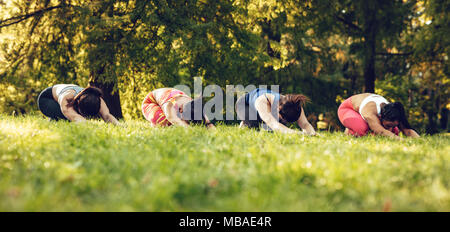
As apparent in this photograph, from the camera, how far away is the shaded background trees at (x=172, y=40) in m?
8.66

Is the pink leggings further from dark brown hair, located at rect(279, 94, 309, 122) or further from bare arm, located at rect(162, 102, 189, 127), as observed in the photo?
bare arm, located at rect(162, 102, 189, 127)

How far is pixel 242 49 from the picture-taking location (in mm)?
10031

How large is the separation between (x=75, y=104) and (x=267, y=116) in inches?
173

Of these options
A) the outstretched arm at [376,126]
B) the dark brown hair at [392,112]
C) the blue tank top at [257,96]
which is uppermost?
the blue tank top at [257,96]

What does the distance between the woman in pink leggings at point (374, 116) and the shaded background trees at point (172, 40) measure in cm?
411

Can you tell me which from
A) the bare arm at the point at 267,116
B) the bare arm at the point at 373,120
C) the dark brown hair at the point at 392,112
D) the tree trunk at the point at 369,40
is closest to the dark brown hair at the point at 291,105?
the bare arm at the point at 267,116

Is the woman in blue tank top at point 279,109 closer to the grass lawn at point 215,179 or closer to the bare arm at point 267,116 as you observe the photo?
the bare arm at point 267,116

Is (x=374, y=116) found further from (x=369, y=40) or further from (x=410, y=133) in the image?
(x=369, y=40)

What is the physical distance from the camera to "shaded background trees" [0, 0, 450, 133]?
28.4 ft

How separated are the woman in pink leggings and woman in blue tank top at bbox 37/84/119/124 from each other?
18.2ft

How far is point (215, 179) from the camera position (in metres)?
2.53
